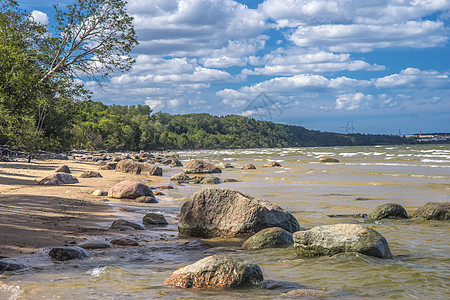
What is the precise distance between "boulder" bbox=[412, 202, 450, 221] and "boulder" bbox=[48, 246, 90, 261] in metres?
9.35

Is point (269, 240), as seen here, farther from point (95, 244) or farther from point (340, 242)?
point (95, 244)

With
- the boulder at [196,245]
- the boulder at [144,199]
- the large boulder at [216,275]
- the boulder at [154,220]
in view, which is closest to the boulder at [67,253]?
the boulder at [196,245]

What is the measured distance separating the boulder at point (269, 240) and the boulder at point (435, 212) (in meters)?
5.29

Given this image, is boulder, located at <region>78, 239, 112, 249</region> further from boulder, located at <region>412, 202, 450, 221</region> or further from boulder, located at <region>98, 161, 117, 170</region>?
boulder, located at <region>98, 161, 117, 170</region>

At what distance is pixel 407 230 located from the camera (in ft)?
34.7

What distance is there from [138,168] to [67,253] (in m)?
24.4

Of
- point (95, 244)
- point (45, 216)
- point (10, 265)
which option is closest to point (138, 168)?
point (45, 216)

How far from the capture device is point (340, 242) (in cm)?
775

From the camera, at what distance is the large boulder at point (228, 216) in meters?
9.95

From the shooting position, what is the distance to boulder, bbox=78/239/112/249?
8164 mm

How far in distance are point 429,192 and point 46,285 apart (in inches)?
719

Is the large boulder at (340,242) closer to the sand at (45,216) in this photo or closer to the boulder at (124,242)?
the boulder at (124,242)

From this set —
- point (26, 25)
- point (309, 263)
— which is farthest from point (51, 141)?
point (309, 263)

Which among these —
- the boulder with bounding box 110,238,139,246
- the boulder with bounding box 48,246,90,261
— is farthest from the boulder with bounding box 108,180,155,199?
the boulder with bounding box 48,246,90,261
